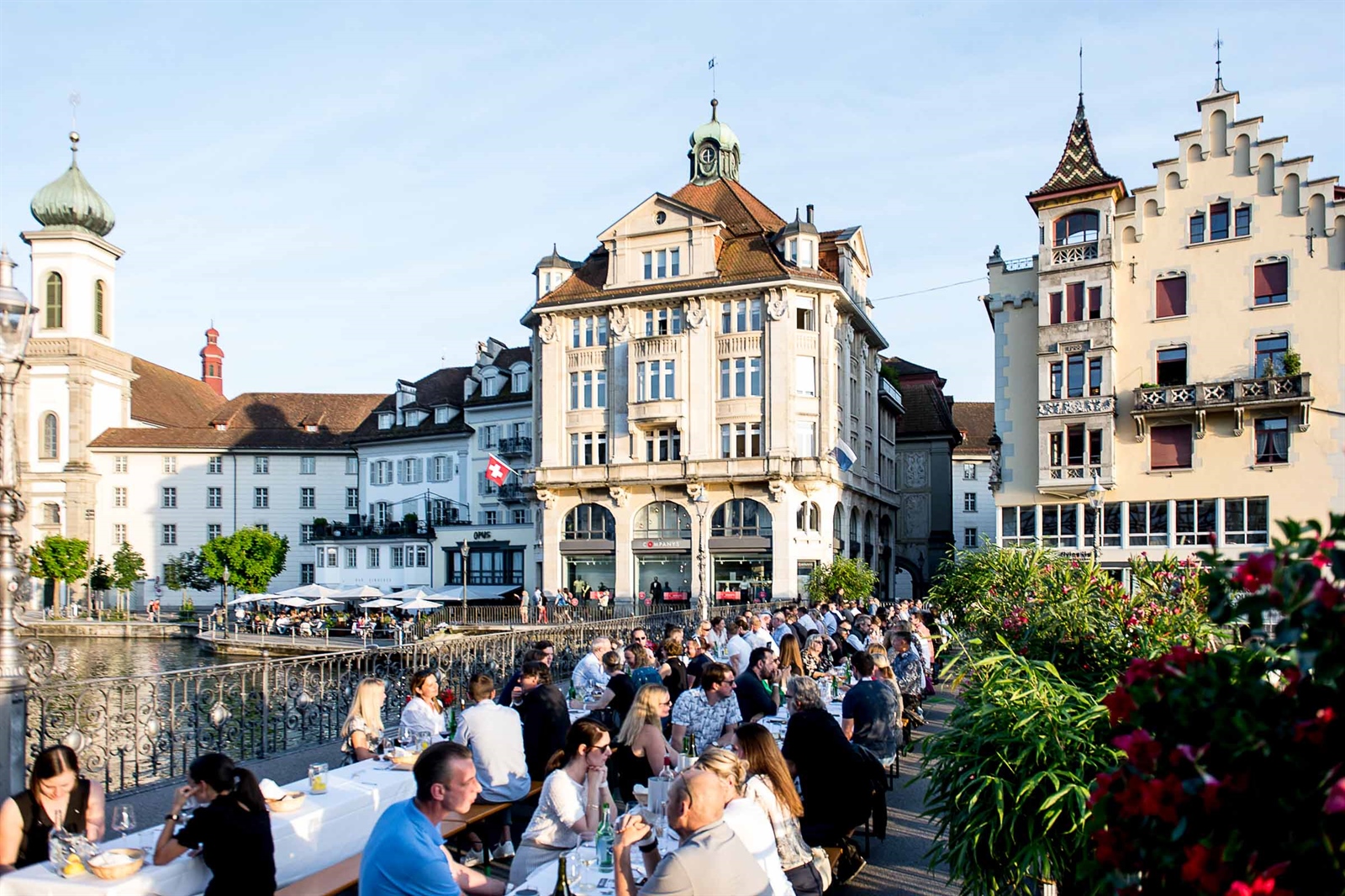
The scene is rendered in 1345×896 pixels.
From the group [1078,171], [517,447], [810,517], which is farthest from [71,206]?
[1078,171]

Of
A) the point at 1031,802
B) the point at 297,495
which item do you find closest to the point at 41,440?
the point at 297,495

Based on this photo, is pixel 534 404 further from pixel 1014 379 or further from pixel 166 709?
pixel 166 709

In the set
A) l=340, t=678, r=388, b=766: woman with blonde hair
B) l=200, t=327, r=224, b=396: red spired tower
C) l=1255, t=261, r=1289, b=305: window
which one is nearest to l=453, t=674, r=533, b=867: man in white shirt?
l=340, t=678, r=388, b=766: woman with blonde hair

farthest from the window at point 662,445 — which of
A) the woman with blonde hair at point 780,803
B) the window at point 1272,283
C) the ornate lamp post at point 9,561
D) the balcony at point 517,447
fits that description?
the woman with blonde hair at point 780,803

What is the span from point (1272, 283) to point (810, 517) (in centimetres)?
2060

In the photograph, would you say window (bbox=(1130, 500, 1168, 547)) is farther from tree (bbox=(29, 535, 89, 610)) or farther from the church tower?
the church tower

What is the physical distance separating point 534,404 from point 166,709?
39.4 m

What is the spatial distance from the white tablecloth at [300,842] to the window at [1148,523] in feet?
105

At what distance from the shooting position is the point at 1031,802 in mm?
5570

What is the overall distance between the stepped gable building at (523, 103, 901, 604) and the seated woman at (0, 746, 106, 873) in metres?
36.8

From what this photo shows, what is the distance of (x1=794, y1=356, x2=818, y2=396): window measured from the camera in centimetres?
4475

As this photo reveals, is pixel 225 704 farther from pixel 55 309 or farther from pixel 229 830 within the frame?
pixel 55 309

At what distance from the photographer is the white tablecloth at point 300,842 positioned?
570cm

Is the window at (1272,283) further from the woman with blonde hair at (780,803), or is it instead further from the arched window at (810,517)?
the woman with blonde hair at (780,803)
